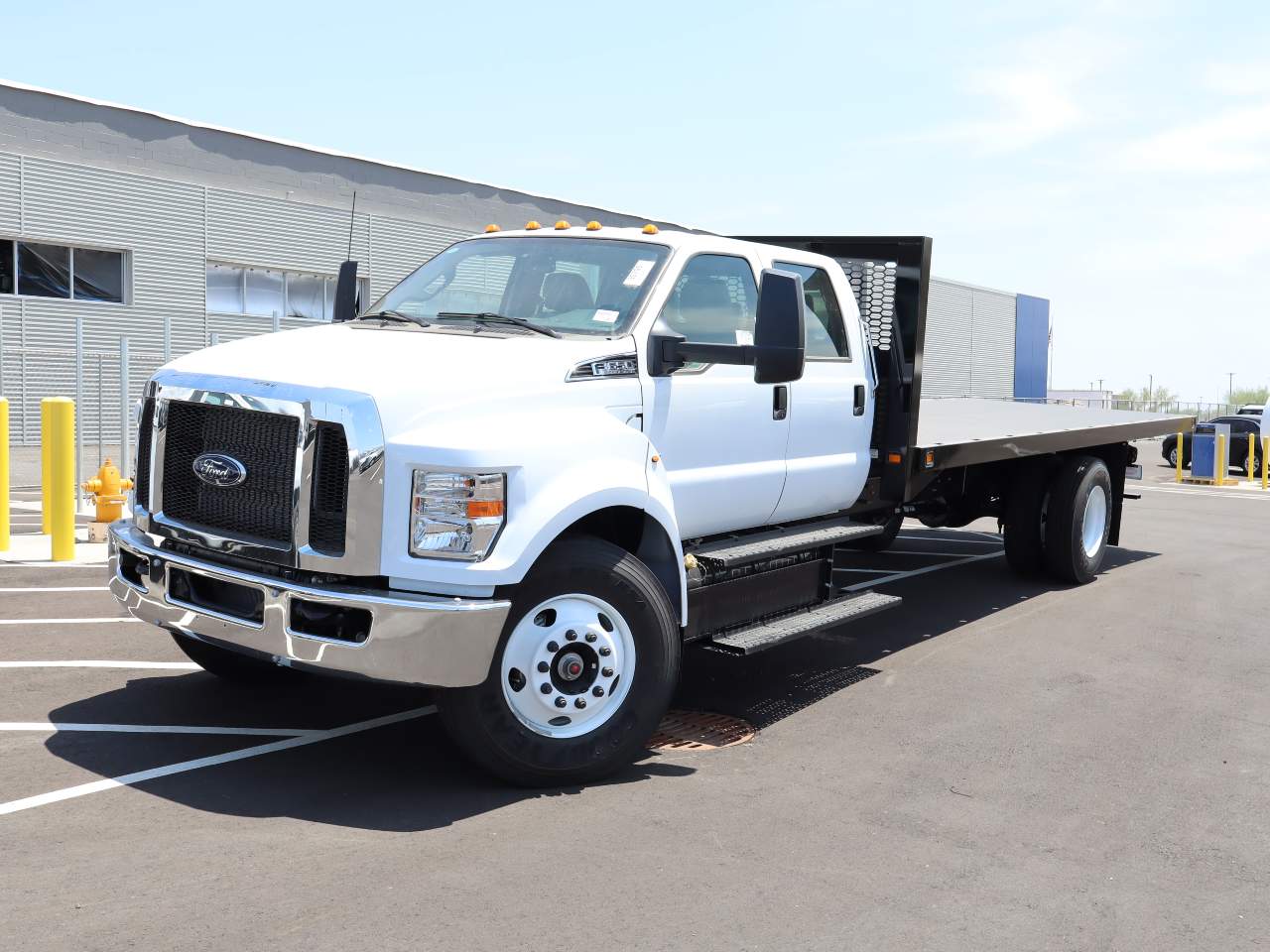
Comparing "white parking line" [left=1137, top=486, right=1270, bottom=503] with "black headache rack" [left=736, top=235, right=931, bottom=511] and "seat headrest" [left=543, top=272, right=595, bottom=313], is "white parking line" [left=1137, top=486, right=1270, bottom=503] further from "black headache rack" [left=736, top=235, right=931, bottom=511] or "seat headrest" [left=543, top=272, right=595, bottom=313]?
"seat headrest" [left=543, top=272, right=595, bottom=313]

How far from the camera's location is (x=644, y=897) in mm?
3834

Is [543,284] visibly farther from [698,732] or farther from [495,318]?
[698,732]

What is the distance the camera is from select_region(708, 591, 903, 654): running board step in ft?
18.7

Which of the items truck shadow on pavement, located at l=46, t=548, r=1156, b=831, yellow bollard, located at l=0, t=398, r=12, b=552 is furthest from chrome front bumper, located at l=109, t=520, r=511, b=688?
yellow bollard, located at l=0, t=398, r=12, b=552

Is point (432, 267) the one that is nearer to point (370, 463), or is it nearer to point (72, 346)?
point (370, 463)

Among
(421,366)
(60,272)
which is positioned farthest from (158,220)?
(421,366)

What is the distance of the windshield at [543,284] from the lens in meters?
5.59

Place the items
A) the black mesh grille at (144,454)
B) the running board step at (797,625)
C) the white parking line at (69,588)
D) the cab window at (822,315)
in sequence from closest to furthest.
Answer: the black mesh grille at (144,454), the running board step at (797,625), the cab window at (822,315), the white parking line at (69,588)

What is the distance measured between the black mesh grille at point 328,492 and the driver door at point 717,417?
1.48 m

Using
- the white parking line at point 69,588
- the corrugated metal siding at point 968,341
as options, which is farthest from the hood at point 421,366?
the corrugated metal siding at point 968,341

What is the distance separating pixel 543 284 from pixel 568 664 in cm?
195

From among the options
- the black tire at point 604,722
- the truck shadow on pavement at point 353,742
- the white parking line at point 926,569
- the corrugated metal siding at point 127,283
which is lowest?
the truck shadow on pavement at point 353,742

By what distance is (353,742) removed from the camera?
5441 millimetres

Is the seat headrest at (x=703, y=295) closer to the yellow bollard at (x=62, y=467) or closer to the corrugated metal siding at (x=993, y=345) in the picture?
the yellow bollard at (x=62, y=467)
